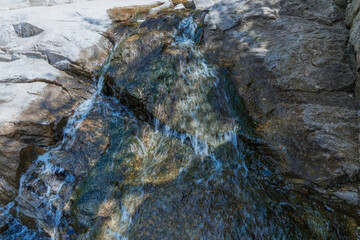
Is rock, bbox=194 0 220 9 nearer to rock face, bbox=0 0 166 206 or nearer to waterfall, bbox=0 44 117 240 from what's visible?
rock face, bbox=0 0 166 206

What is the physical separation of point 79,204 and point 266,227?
258cm

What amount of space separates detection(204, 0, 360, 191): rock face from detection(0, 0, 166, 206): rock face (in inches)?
123

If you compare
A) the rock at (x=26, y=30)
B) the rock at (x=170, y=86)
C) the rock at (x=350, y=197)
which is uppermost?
the rock at (x=26, y=30)

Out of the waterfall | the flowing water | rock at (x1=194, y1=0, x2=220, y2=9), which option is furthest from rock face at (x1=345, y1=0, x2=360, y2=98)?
the waterfall

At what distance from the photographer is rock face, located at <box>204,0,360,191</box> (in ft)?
9.36

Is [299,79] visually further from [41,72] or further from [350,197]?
[41,72]

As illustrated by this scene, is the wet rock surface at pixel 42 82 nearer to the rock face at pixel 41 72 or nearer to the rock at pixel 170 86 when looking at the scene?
the rock face at pixel 41 72

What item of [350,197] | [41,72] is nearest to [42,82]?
[41,72]

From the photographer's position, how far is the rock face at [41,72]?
3.27 metres

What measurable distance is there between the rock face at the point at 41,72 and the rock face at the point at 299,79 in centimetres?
312

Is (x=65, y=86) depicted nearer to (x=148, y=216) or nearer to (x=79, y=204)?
(x=79, y=204)

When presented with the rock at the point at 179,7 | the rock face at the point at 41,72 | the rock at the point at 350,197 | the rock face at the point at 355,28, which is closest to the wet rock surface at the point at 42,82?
the rock face at the point at 41,72

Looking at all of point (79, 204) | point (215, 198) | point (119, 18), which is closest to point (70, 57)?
point (119, 18)

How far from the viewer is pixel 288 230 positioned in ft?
8.13
